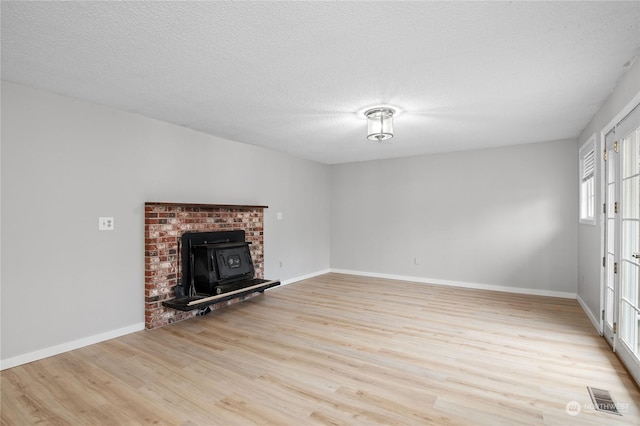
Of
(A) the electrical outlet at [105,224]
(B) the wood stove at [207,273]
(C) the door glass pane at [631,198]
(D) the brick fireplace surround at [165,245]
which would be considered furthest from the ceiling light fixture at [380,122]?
(A) the electrical outlet at [105,224]

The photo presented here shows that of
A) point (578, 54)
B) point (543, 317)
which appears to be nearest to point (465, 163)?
point (543, 317)

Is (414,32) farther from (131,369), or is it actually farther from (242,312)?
(242,312)

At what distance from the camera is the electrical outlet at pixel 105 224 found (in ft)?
10.4

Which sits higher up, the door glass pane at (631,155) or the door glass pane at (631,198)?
the door glass pane at (631,155)

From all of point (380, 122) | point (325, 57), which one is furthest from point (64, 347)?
point (380, 122)

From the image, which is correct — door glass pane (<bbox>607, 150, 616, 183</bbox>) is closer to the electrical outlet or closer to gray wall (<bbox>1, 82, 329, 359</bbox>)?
gray wall (<bbox>1, 82, 329, 359</bbox>)

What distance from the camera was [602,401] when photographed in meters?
2.08

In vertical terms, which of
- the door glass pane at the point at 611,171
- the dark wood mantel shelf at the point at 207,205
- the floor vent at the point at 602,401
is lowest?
the floor vent at the point at 602,401

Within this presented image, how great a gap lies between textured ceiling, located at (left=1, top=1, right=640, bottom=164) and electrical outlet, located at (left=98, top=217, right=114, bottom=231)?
1163 mm

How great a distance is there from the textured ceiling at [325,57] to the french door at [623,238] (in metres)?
0.53

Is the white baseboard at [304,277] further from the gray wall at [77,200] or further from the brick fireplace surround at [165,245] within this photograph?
the gray wall at [77,200]

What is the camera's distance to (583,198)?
14.4ft

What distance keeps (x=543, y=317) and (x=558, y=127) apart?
2400mm

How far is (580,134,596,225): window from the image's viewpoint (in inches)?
146
